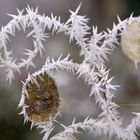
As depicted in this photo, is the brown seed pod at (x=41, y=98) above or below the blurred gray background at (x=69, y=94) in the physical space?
below

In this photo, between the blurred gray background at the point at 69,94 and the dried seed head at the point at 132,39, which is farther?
the blurred gray background at the point at 69,94

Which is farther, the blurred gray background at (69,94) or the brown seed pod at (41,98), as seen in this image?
the blurred gray background at (69,94)

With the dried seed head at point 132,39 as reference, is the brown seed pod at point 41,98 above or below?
below

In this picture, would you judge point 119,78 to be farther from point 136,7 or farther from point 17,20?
point 136,7

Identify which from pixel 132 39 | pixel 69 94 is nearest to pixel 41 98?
pixel 132 39
